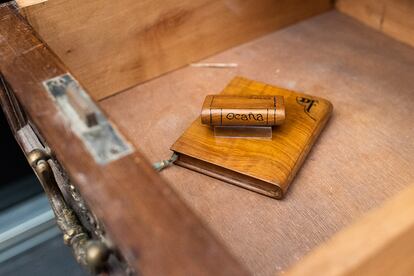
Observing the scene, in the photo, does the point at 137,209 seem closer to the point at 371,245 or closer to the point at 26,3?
the point at 371,245

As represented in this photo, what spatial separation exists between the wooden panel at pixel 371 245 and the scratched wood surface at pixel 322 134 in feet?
0.67

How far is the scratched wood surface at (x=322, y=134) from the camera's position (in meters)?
0.65

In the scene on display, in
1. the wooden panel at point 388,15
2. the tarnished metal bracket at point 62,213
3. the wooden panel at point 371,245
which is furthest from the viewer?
the wooden panel at point 388,15

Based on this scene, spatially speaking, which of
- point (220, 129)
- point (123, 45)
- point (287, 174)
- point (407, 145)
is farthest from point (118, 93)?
point (407, 145)

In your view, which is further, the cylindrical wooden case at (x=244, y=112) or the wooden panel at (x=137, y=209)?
the cylindrical wooden case at (x=244, y=112)

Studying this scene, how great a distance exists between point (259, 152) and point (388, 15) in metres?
0.54

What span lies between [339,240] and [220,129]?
37 cm

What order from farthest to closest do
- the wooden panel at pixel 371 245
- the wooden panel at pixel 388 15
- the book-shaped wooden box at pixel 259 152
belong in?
1. the wooden panel at pixel 388 15
2. the book-shaped wooden box at pixel 259 152
3. the wooden panel at pixel 371 245

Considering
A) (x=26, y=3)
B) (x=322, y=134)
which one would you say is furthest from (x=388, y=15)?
(x=26, y=3)

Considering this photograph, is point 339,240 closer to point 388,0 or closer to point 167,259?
point 167,259

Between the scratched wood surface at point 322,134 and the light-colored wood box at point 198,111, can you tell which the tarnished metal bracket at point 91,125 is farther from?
the scratched wood surface at point 322,134

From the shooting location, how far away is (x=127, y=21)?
828 millimetres

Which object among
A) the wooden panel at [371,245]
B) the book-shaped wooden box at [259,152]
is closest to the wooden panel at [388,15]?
the book-shaped wooden box at [259,152]

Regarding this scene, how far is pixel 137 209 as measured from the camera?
410mm
